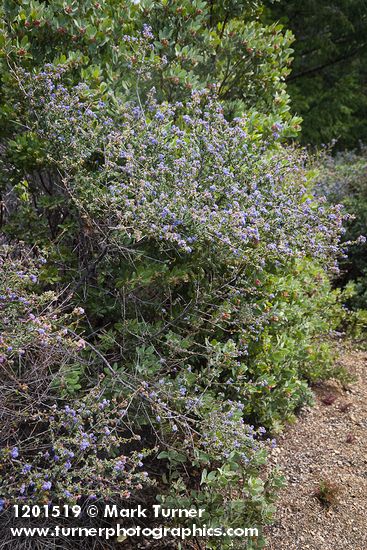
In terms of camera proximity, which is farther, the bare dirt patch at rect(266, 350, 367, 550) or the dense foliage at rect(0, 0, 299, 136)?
the dense foliage at rect(0, 0, 299, 136)

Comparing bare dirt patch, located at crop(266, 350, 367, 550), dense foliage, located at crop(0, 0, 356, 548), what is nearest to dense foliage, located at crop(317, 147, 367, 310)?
bare dirt patch, located at crop(266, 350, 367, 550)

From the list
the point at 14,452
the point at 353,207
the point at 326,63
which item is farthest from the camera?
the point at 326,63

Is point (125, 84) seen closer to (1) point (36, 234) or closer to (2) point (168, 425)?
(1) point (36, 234)

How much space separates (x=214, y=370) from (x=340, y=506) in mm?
1128

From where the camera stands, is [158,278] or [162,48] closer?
[158,278]

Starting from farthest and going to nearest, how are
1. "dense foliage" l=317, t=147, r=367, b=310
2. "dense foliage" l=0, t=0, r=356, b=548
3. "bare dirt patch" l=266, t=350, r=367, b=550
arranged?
"dense foliage" l=317, t=147, r=367, b=310 → "bare dirt patch" l=266, t=350, r=367, b=550 → "dense foliage" l=0, t=0, r=356, b=548

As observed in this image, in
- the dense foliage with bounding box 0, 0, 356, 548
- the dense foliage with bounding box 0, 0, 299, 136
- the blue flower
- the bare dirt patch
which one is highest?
the dense foliage with bounding box 0, 0, 299, 136

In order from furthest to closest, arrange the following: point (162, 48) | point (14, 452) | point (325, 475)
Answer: point (162, 48)
point (325, 475)
point (14, 452)

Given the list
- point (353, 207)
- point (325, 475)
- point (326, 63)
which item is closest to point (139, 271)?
point (325, 475)

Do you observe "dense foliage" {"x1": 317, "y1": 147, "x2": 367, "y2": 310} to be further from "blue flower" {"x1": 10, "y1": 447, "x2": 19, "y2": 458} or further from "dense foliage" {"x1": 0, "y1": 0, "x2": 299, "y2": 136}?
"blue flower" {"x1": 10, "y1": 447, "x2": 19, "y2": 458}

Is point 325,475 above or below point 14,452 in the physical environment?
below

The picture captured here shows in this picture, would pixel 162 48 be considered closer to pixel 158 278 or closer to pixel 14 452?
pixel 158 278

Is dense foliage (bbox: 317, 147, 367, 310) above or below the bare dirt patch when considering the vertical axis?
above

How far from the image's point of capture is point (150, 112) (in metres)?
3.62
